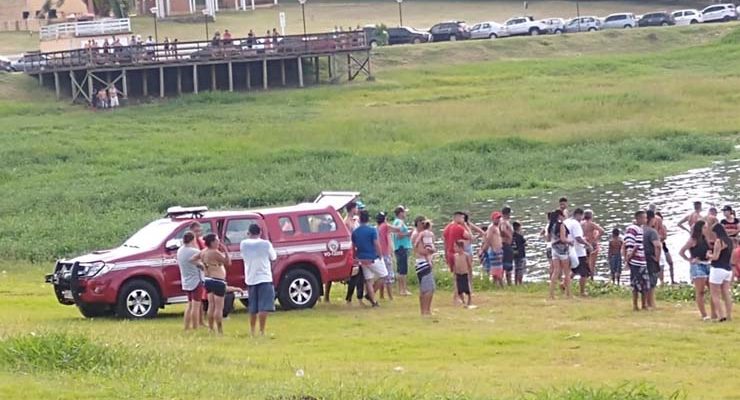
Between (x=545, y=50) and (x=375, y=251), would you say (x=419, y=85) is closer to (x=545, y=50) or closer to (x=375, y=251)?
(x=545, y=50)

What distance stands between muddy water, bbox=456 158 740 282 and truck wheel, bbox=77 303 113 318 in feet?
34.5

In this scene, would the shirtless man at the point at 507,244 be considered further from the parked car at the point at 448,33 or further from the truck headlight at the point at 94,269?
the parked car at the point at 448,33

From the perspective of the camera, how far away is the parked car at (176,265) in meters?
20.7

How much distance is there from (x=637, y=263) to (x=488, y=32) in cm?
6183

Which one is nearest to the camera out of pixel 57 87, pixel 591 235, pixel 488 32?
pixel 591 235

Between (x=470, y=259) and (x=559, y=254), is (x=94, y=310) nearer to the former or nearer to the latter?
(x=470, y=259)

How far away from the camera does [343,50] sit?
65.6 meters

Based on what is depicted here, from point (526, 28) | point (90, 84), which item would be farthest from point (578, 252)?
point (526, 28)

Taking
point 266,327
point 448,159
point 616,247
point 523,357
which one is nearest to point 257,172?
point 448,159

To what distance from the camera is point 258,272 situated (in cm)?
1805

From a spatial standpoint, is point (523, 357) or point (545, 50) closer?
point (523, 357)

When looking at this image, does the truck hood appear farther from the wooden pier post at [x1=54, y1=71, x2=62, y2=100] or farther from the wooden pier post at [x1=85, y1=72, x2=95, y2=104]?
the wooden pier post at [x1=54, y1=71, x2=62, y2=100]

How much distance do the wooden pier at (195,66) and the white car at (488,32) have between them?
15.1 metres

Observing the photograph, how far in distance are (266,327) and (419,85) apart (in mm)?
45977
